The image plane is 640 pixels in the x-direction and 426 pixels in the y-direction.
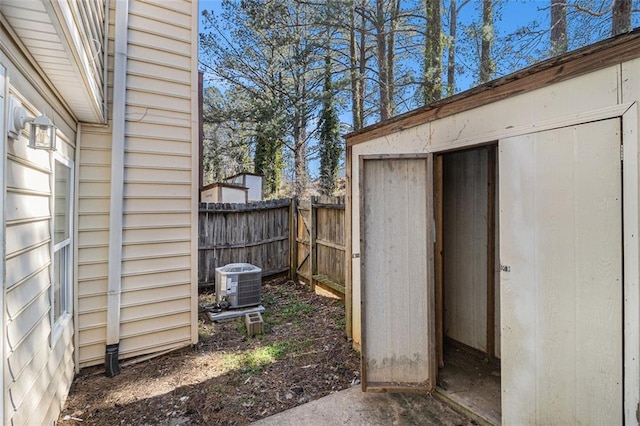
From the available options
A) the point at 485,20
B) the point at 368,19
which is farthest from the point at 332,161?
the point at 485,20

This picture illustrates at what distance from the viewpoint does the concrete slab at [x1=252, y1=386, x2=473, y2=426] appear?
2.49m

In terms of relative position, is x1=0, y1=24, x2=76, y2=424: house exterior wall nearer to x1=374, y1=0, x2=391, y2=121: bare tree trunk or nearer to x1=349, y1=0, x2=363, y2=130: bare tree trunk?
x1=374, y1=0, x2=391, y2=121: bare tree trunk

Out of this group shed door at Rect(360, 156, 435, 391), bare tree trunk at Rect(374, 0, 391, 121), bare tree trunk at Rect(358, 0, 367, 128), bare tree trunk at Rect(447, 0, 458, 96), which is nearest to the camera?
shed door at Rect(360, 156, 435, 391)

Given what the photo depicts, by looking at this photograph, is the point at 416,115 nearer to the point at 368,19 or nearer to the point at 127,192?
the point at 127,192

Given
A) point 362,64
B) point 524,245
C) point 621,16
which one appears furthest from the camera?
point 362,64

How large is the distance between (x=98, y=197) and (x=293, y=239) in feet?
13.5

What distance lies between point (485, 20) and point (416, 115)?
6.83 meters

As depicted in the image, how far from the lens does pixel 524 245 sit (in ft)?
7.22

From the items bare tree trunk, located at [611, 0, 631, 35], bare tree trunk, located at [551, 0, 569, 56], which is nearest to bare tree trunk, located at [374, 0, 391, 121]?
bare tree trunk, located at [551, 0, 569, 56]

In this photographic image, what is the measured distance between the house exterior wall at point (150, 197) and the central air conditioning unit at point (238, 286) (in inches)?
44.7

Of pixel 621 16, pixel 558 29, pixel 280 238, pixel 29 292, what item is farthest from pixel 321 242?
pixel 558 29

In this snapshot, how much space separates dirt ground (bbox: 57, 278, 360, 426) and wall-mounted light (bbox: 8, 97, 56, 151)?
2.09m

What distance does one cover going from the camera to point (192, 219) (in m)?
3.82

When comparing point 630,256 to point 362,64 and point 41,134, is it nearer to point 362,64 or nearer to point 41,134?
point 41,134
